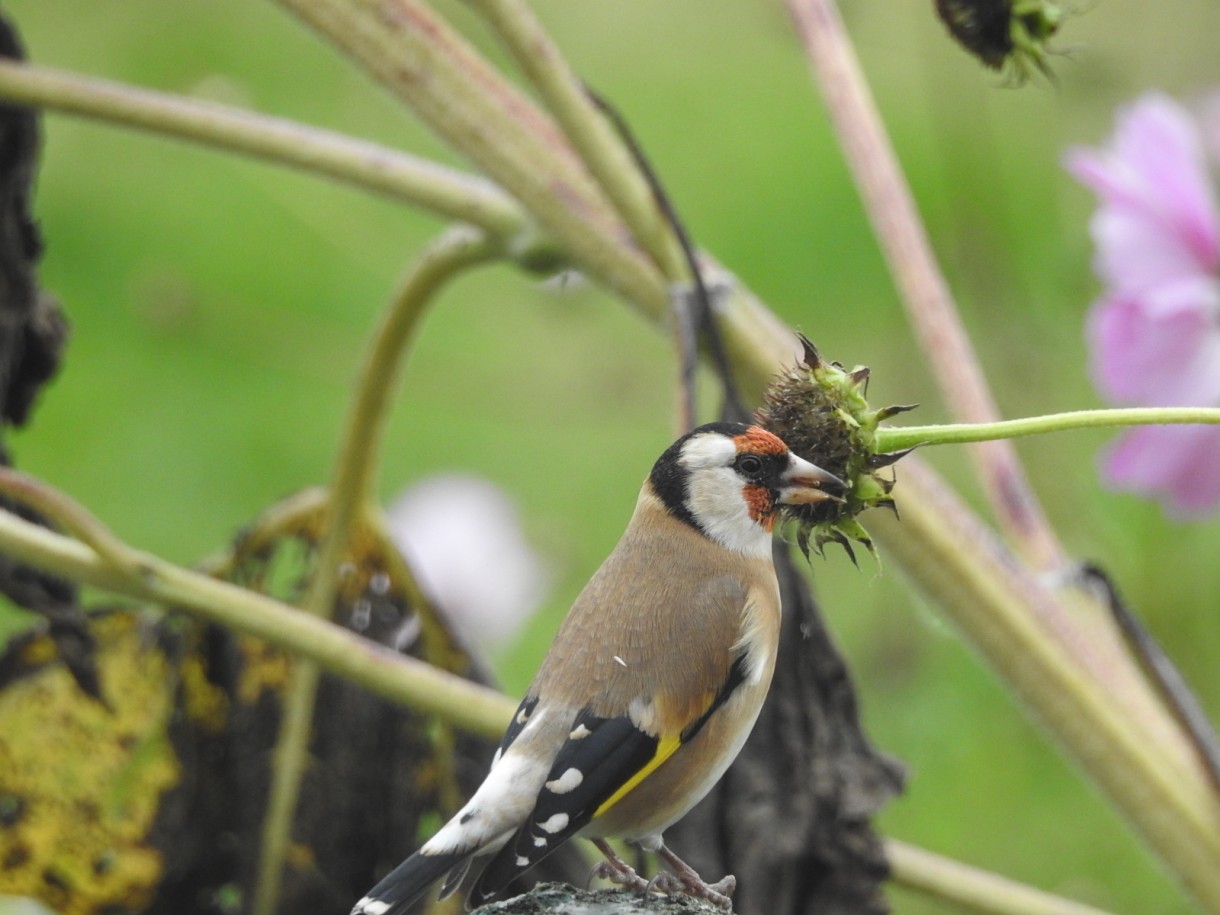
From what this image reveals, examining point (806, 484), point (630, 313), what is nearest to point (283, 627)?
point (806, 484)

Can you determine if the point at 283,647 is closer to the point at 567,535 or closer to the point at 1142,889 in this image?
the point at 1142,889

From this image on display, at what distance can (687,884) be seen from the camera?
0.67 metres

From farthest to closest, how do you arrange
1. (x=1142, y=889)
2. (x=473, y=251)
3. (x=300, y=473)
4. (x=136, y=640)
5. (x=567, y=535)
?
(x=300, y=473) → (x=567, y=535) → (x=1142, y=889) → (x=136, y=640) → (x=473, y=251)

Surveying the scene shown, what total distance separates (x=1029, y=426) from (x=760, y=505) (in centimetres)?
16

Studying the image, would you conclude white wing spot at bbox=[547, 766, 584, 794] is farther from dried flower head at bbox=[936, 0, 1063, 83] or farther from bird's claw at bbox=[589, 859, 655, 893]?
dried flower head at bbox=[936, 0, 1063, 83]

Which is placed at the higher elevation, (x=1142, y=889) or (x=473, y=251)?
(x=1142, y=889)

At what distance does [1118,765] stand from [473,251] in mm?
407

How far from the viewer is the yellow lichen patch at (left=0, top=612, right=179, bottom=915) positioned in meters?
1.09

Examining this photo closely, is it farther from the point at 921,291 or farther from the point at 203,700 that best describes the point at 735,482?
the point at 203,700

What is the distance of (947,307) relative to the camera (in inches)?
38.0

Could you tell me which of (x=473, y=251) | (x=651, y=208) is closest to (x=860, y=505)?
(x=651, y=208)

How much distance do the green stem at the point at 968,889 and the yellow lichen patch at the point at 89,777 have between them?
470 mm

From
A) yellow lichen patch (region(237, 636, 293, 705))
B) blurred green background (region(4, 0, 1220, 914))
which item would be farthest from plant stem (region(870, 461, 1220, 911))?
blurred green background (region(4, 0, 1220, 914))

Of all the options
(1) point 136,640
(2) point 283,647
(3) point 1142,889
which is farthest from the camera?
(3) point 1142,889
